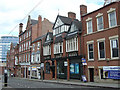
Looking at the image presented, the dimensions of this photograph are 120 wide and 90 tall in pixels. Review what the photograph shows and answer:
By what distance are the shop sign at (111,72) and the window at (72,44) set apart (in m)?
7.45

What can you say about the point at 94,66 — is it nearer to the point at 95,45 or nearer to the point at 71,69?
the point at 95,45

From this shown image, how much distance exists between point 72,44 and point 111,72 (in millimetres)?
9810

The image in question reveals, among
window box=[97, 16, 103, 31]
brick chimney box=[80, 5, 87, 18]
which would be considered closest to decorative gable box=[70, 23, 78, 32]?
brick chimney box=[80, 5, 87, 18]

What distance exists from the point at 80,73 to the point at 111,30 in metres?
8.86

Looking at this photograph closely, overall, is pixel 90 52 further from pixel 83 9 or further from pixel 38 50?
pixel 38 50

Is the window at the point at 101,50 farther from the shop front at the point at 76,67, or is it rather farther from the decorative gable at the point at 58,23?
the decorative gable at the point at 58,23

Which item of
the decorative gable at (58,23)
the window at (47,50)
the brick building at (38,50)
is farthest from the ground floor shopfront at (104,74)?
the brick building at (38,50)

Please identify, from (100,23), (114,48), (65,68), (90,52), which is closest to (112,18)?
(100,23)

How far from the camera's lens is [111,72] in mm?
20562

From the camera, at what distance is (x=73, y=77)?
2767 centimetres

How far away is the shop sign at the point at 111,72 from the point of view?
64.9 feet

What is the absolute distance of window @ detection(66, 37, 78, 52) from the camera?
2766 centimetres

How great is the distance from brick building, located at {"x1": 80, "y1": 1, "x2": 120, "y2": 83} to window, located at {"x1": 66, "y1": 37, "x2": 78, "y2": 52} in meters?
1.84

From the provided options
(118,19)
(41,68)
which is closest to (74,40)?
(118,19)
